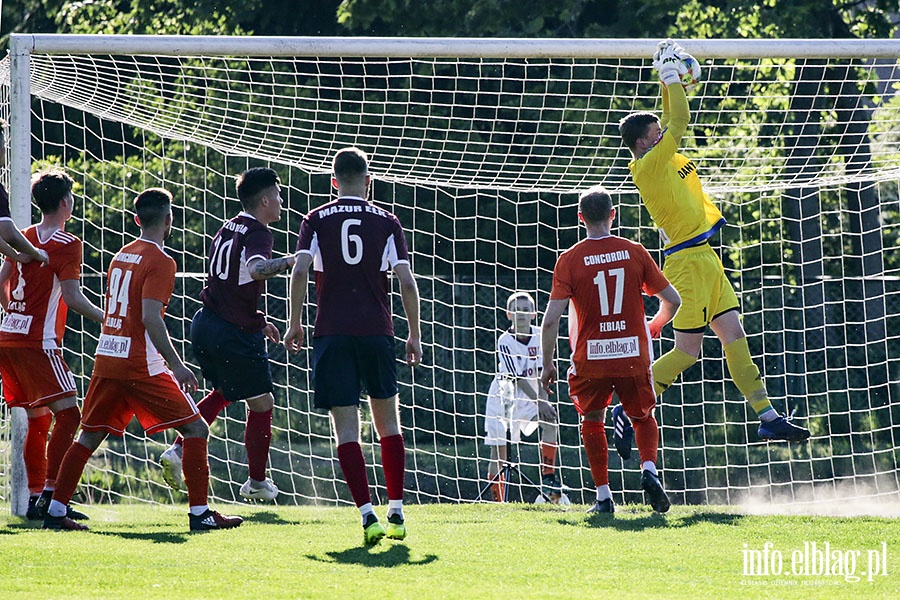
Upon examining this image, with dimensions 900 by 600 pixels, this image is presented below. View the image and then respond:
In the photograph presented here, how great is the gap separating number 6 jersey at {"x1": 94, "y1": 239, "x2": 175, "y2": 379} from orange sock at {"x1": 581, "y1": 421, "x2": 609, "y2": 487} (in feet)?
8.17

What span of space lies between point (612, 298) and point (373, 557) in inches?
90.7

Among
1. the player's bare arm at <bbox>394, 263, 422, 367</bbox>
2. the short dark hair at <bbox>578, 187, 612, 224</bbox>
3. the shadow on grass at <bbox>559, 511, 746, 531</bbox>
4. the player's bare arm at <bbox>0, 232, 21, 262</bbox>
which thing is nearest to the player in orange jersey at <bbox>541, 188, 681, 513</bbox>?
the short dark hair at <bbox>578, 187, 612, 224</bbox>

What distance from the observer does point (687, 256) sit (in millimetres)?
7312

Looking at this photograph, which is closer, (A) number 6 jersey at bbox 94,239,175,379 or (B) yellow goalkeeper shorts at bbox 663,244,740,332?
(A) number 6 jersey at bbox 94,239,175,379

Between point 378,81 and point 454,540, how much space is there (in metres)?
11.7

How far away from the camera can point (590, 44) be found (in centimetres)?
782

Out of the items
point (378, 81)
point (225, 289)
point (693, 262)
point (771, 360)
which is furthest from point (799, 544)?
point (378, 81)

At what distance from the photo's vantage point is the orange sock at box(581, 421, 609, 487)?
6.99 metres

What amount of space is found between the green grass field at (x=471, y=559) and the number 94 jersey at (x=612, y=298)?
0.89 meters

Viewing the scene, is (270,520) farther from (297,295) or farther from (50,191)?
(50,191)

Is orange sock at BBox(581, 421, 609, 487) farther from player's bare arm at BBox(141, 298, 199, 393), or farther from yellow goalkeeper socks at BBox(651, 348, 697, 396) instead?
player's bare arm at BBox(141, 298, 199, 393)

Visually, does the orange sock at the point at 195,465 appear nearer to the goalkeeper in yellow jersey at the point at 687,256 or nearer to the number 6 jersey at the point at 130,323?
the number 6 jersey at the point at 130,323

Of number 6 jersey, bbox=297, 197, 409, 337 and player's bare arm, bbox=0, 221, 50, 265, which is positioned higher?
player's bare arm, bbox=0, 221, 50, 265

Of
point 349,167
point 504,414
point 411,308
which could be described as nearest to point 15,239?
point 349,167
